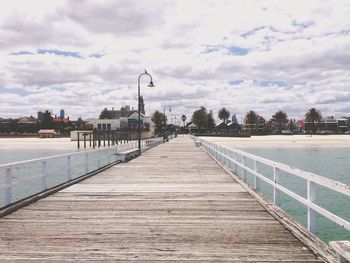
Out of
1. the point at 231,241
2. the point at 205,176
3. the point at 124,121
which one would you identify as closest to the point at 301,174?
the point at 231,241

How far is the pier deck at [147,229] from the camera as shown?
18.6 ft

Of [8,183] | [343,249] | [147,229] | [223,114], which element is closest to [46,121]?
[223,114]

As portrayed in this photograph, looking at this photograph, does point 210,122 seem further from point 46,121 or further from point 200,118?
point 46,121

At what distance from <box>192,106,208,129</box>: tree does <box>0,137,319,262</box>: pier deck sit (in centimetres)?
15685

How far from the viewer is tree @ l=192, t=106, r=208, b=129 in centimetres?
16838

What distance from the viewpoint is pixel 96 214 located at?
27.7 feet

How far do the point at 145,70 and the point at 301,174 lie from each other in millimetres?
25105

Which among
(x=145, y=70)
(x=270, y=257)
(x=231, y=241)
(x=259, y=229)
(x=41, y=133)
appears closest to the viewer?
(x=270, y=257)

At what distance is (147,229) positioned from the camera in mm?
7113

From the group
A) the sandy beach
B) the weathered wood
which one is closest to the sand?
the sandy beach

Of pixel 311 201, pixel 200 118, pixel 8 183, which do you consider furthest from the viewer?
pixel 200 118

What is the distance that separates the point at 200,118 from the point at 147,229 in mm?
163645

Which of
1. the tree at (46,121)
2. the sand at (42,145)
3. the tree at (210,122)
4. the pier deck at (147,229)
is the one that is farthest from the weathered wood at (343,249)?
the tree at (210,122)

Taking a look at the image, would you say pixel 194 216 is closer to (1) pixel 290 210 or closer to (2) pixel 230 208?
(2) pixel 230 208
